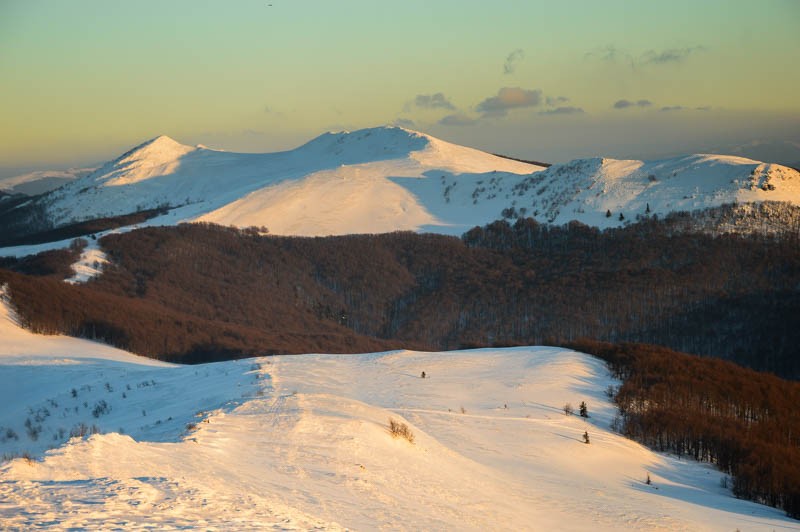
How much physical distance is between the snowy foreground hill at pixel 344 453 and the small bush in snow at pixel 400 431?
294 millimetres

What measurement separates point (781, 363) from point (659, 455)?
5046 cm

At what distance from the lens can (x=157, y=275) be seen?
297ft

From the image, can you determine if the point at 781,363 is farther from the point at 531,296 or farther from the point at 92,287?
the point at 92,287

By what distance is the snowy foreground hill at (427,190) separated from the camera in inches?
4112

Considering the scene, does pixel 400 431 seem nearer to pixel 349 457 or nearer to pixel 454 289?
pixel 349 457

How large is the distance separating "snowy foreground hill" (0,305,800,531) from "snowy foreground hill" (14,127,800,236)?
73797 millimetres

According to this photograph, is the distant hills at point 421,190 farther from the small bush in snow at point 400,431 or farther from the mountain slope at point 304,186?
the small bush in snow at point 400,431

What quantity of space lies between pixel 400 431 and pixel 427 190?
114m

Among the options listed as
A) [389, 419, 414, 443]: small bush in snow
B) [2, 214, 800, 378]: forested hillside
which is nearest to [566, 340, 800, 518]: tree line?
[389, 419, 414, 443]: small bush in snow

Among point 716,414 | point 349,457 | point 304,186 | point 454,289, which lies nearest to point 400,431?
point 349,457

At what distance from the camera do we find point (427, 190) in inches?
5300

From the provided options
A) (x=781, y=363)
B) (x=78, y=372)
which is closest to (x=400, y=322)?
(x=781, y=363)

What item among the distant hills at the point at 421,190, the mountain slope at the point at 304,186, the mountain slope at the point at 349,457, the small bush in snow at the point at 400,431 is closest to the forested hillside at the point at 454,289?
the distant hills at the point at 421,190

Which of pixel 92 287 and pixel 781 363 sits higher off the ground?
pixel 92 287
